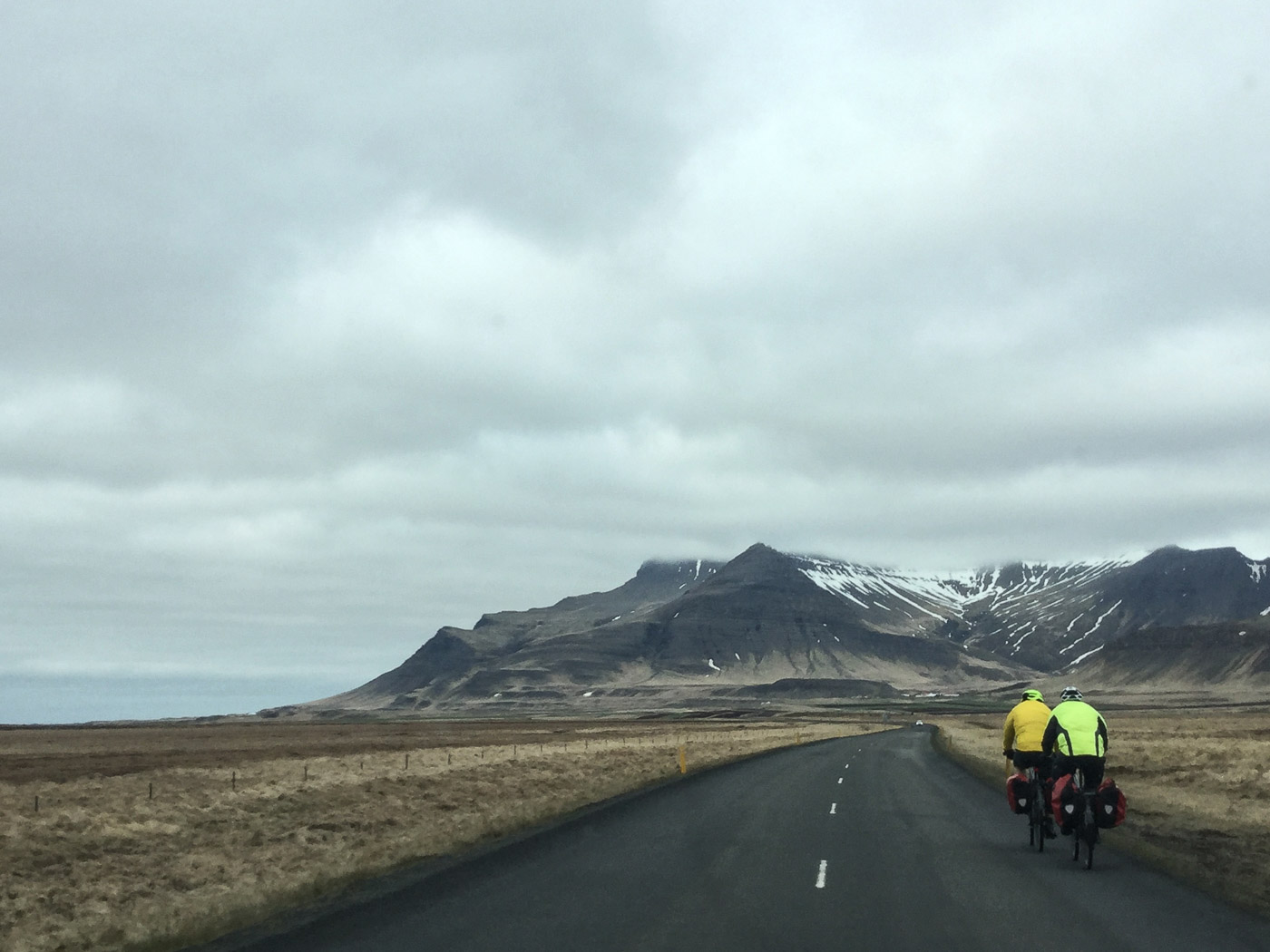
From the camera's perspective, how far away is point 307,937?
12.2m

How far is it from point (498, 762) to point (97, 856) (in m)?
26.6

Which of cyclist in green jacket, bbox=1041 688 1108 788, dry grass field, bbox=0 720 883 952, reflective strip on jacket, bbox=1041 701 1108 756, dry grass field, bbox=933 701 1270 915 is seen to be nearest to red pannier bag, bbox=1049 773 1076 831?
cyclist in green jacket, bbox=1041 688 1108 788

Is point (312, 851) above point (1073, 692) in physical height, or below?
below

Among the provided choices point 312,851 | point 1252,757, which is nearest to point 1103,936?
point 312,851

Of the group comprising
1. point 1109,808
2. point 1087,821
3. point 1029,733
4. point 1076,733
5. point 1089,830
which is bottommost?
point 1089,830

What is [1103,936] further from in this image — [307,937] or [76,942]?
[76,942]

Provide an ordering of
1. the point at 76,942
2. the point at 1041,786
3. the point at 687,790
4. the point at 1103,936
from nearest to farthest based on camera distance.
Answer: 1. the point at 1103,936
2. the point at 76,942
3. the point at 1041,786
4. the point at 687,790

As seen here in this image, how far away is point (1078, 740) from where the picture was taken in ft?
53.7

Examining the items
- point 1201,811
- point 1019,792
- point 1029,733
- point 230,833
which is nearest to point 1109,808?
point 1029,733

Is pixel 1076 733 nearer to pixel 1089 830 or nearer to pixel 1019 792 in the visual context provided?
pixel 1089 830

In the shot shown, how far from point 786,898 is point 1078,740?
533 centimetres

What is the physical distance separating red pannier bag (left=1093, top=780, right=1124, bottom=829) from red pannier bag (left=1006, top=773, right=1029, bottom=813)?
2.14 m

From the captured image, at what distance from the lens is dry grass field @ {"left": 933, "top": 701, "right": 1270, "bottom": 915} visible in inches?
628

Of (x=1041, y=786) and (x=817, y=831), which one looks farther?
(x=817, y=831)
